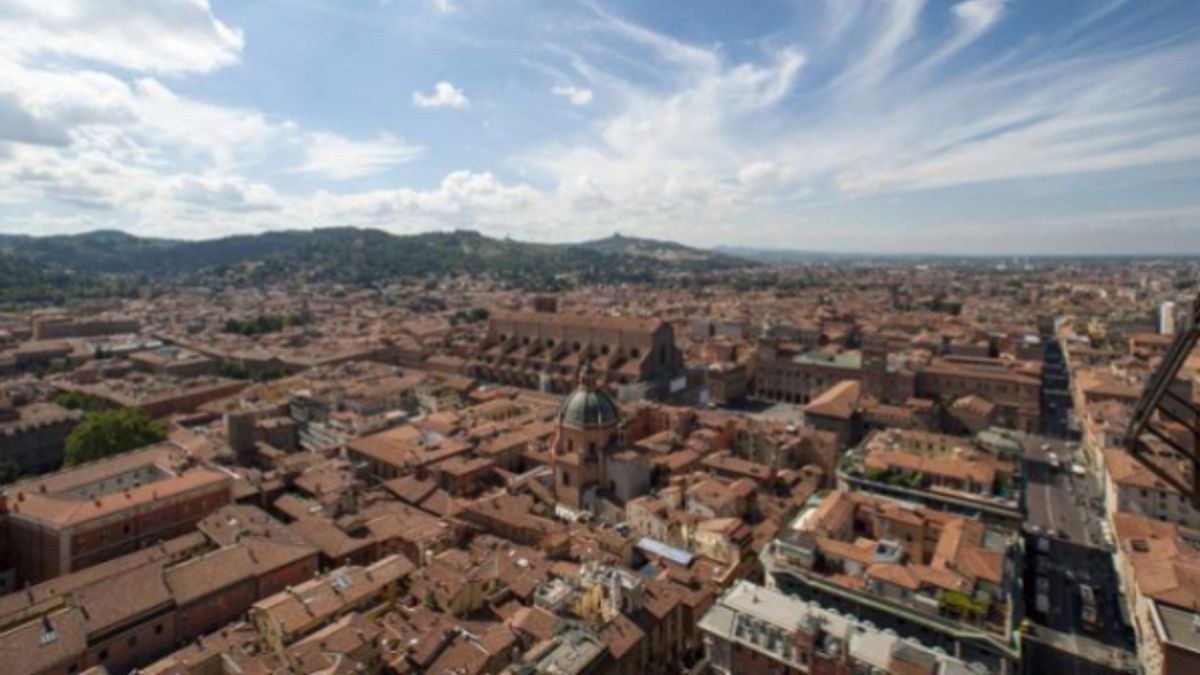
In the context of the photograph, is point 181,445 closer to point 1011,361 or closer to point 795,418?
point 795,418

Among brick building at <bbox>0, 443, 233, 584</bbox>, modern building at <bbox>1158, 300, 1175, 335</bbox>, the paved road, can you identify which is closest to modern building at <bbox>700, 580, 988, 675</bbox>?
the paved road

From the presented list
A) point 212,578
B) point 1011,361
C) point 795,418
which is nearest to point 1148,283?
point 1011,361

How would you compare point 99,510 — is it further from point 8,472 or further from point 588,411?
point 588,411

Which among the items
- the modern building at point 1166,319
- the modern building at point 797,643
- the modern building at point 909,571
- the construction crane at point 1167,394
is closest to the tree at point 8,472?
the modern building at point 797,643

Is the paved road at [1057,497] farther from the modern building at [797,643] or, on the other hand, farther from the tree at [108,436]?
the tree at [108,436]

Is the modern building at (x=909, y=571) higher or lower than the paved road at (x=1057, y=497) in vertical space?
higher

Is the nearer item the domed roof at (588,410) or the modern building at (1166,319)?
the domed roof at (588,410)

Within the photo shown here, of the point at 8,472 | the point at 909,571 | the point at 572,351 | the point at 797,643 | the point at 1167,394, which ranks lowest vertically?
the point at 8,472

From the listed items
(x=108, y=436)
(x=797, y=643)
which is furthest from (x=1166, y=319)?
(x=108, y=436)
